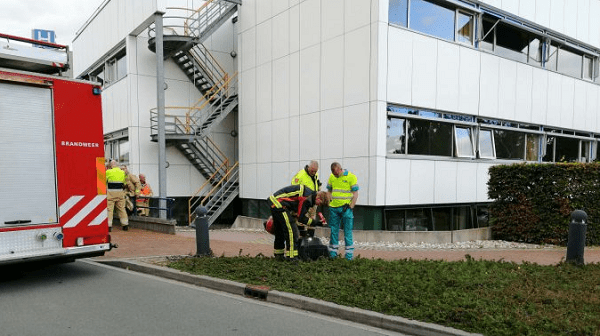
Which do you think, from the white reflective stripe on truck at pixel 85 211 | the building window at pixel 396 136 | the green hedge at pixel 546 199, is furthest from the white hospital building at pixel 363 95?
the white reflective stripe on truck at pixel 85 211

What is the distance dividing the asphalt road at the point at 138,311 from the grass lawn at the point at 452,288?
0.53 metres

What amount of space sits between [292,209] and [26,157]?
4.02m

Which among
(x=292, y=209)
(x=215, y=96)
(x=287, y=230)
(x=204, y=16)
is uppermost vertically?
(x=204, y=16)

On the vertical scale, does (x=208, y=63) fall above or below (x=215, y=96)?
above

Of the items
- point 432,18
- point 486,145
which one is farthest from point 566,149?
point 432,18

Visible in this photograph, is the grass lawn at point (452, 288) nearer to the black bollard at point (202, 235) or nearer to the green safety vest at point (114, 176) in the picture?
the black bollard at point (202, 235)

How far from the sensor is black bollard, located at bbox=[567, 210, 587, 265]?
720 cm

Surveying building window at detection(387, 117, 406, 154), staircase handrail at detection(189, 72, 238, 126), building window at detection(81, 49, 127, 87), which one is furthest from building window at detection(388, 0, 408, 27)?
building window at detection(81, 49, 127, 87)

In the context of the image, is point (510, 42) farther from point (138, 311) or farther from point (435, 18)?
point (138, 311)

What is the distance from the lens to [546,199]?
10.4 meters

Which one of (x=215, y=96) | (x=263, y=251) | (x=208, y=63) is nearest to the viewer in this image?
(x=263, y=251)

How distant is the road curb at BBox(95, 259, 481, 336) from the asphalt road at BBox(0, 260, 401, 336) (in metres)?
0.12

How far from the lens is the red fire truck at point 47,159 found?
600cm

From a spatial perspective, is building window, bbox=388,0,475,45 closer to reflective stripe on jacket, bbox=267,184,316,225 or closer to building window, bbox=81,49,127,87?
reflective stripe on jacket, bbox=267,184,316,225
